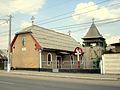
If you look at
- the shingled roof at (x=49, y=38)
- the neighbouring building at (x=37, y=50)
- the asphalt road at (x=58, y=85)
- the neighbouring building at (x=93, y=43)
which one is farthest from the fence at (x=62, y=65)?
the asphalt road at (x=58, y=85)

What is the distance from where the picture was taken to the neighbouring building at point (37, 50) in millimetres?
43531

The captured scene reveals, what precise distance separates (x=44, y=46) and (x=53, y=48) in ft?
9.55

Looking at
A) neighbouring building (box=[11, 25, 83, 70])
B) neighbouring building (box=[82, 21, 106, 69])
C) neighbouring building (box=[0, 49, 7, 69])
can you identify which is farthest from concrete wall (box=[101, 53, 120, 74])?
neighbouring building (box=[0, 49, 7, 69])

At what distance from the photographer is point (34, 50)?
44.6 metres

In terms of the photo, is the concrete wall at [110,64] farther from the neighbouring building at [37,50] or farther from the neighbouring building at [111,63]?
the neighbouring building at [37,50]

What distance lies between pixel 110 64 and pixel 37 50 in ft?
54.2

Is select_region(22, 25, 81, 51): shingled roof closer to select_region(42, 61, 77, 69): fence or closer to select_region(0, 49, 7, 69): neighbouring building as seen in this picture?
select_region(42, 61, 77, 69): fence

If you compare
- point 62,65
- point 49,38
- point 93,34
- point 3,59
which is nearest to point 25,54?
point 49,38

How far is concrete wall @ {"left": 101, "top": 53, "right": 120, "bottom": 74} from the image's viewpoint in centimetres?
2944

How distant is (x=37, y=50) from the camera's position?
144ft

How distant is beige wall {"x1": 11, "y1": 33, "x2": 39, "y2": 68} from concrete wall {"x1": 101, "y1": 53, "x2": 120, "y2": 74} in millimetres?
15544

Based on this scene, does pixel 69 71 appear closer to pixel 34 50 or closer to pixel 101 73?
pixel 101 73

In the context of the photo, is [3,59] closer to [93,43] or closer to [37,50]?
[37,50]

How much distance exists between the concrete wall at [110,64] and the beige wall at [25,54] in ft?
51.0
